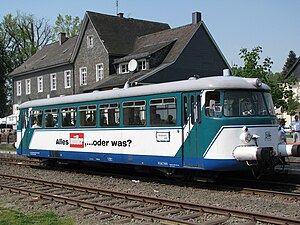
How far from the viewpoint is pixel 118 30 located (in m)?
43.9

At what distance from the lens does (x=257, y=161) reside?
1127cm

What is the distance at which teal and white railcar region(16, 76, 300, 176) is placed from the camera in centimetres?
1157

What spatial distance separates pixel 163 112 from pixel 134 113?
130cm

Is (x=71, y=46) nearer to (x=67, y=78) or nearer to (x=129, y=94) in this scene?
(x=67, y=78)

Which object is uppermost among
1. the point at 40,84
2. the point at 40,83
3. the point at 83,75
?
the point at 83,75

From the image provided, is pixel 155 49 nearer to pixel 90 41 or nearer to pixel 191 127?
pixel 90 41

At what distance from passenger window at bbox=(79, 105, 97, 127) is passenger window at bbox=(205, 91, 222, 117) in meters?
4.76

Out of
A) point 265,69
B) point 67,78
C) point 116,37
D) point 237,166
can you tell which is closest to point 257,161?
point 237,166

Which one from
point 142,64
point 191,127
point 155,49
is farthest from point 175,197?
point 155,49

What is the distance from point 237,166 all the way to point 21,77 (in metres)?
45.5

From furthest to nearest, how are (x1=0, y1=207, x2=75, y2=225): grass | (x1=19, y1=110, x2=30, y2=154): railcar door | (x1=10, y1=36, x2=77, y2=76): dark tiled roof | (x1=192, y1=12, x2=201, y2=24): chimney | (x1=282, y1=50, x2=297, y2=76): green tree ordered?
1. (x1=282, y1=50, x2=297, y2=76): green tree
2. (x1=10, y1=36, x2=77, y2=76): dark tiled roof
3. (x1=192, y1=12, x2=201, y2=24): chimney
4. (x1=19, y1=110, x2=30, y2=154): railcar door
5. (x1=0, y1=207, x2=75, y2=225): grass

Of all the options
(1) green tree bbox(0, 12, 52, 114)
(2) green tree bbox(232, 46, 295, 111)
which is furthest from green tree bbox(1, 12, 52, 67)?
(2) green tree bbox(232, 46, 295, 111)

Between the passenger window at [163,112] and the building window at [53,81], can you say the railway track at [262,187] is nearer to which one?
the passenger window at [163,112]

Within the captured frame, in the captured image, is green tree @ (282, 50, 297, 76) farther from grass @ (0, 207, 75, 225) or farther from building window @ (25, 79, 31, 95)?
grass @ (0, 207, 75, 225)
